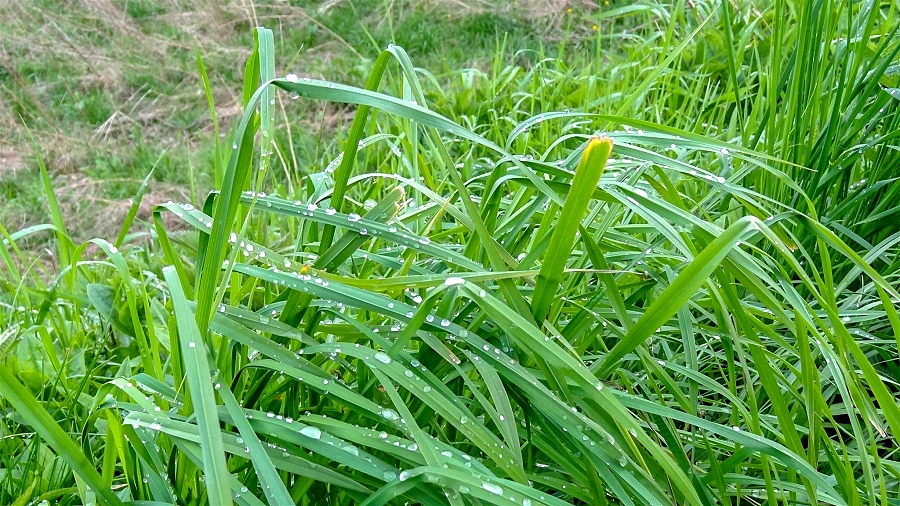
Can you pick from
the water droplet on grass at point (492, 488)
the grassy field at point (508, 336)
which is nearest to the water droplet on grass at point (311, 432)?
the grassy field at point (508, 336)

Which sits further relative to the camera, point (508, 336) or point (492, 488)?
point (508, 336)

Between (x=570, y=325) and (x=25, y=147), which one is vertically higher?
(x=570, y=325)

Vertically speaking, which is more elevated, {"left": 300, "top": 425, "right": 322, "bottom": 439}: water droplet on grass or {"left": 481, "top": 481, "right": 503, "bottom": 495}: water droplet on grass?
{"left": 481, "top": 481, "right": 503, "bottom": 495}: water droplet on grass

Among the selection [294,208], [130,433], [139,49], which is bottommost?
[139,49]

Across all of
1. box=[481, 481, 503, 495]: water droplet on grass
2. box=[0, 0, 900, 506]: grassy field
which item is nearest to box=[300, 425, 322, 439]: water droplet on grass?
box=[0, 0, 900, 506]: grassy field

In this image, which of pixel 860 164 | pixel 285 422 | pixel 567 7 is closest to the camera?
pixel 285 422

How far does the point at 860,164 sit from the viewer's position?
1.57 metres

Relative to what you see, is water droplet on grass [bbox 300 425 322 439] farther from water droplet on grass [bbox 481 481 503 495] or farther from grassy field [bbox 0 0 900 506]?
water droplet on grass [bbox 481 481 503 495]

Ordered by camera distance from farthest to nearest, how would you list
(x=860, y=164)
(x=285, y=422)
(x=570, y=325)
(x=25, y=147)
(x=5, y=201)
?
(x=25, y=147), (x=5, y=201), (x=860, y=164), (x=570, y=325), (x=285, y=422)

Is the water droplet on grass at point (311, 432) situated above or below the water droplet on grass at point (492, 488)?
below

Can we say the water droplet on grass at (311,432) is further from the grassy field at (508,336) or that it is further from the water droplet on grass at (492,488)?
the water droplet on grass at (492,488)

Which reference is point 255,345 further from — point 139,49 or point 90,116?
point 139,49

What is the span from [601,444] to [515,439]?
10 centimetres

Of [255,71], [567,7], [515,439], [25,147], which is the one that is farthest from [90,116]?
[515,439]
